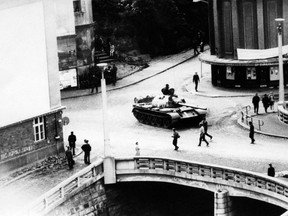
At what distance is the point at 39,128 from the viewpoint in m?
49.4

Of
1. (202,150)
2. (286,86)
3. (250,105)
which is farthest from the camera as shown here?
(286,86)

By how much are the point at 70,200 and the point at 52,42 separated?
11200 mm

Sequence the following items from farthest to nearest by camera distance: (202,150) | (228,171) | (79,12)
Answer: (79,12), (202,150), (228,171)

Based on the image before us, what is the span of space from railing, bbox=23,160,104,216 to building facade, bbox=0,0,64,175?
5.24 m

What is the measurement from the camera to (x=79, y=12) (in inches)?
2847

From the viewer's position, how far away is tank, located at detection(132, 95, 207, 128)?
54906 millimetres

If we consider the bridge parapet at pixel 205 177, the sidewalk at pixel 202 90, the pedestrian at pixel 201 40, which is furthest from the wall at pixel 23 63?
the pedestrian at pixel 201 40

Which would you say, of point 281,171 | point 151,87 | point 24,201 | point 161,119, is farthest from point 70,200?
point 151,87

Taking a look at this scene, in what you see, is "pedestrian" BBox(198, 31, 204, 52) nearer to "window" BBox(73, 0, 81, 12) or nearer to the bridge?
"window" BBox(73, 0, 81, 12)

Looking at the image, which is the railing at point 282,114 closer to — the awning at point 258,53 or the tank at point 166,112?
the tank at point 166,112

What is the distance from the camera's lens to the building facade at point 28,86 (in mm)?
46531

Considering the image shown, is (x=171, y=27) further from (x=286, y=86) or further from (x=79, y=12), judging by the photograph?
(x=286, y=86)

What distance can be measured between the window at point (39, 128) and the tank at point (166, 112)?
898 cm

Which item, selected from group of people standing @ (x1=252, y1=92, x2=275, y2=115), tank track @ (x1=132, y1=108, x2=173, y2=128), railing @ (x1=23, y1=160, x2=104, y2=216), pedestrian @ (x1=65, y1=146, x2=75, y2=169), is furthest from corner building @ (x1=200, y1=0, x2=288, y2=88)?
railing @ (x1=23, y1=160, x2=104, y2=216)
